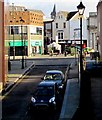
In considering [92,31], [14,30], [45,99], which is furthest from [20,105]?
[92,31]

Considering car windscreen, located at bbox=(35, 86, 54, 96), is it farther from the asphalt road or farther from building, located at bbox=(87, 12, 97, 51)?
building, located at bbox=(87, 12, 97, 51)

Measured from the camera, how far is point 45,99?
22.5 m

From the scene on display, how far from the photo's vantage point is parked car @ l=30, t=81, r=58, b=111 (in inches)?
869

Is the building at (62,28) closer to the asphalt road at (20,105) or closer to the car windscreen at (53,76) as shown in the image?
the asphalt road at (20,105)

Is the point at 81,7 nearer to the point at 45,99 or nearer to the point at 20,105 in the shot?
the point at 45,99

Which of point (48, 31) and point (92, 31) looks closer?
point (92, 31)

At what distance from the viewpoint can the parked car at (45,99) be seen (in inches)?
869

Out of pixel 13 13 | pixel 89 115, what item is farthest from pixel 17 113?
pixel 13 13

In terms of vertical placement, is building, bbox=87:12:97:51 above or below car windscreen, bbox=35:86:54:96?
above

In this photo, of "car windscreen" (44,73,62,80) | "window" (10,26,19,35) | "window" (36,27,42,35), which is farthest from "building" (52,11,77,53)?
"car windscreen" (44,73,62,80)

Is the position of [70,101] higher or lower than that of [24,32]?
lower

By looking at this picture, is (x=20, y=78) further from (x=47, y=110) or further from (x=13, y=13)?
(x=13, y=13)

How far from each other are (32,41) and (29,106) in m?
62.5

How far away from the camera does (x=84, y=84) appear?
17141mm
